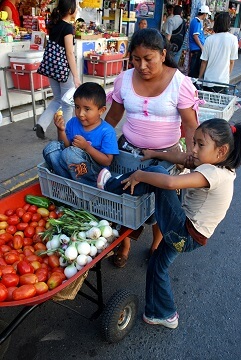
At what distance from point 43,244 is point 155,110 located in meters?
1.22

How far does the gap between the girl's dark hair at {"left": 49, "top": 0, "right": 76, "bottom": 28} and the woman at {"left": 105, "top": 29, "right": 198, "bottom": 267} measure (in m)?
2.25

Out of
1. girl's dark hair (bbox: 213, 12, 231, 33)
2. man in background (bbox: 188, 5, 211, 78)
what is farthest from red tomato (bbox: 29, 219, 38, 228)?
man in background (bbox: 188, 5, 211, 78)

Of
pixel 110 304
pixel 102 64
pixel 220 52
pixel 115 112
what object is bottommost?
pixel 110 304

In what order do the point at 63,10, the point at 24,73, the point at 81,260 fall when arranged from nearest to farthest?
the point at 81,260
the point at 63,10
the point at 24,73

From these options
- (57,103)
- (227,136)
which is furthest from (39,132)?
(227,136)

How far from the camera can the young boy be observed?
91.7 inches

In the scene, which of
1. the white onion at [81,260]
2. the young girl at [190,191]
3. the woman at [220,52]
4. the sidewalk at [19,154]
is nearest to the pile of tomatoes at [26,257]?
the white onion at [81,260]

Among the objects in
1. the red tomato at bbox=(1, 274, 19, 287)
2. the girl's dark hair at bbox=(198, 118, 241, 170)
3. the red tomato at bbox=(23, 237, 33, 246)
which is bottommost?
the red tomato at bbox=(23, 237, 33, 246)

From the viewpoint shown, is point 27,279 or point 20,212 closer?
point 27,279

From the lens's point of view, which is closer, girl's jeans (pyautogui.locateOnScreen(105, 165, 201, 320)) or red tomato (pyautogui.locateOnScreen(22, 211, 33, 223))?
girl's jeans (pyautogui.locateOnScreen(105, 165, 201, 320))

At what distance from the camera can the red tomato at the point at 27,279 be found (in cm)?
178

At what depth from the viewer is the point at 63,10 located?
4340 mm

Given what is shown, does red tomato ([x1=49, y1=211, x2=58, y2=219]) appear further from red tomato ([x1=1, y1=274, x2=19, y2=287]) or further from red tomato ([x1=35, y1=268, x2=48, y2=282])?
red tomato ([x1=1, y1=274, x2=19, y2=287])

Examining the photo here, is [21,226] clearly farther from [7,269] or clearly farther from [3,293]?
[3,293]
